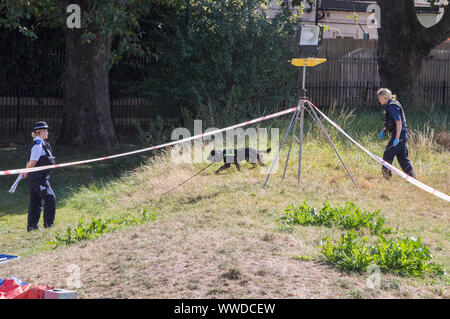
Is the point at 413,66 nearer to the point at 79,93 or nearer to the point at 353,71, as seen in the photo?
the point at 353,71

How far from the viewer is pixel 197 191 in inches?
401

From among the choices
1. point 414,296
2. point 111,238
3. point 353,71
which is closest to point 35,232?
point 111,238

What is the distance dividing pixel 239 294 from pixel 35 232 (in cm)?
512

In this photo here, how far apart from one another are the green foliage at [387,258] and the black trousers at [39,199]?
16.0 ft

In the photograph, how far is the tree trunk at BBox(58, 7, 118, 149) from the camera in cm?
1664

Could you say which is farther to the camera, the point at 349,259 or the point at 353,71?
the point at 353,71

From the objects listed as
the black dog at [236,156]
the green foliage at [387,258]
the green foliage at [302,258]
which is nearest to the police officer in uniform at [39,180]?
the black dog at [236,156]

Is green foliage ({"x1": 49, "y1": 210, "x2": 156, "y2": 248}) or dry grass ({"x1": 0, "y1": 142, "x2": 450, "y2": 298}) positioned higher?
dry grass ({"x1": 0, "y1": 142, "x2": 450, "y2": 298})

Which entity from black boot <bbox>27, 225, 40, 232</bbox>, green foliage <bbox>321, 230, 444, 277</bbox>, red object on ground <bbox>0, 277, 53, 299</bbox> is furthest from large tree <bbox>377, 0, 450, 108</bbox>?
red object on ground <bbox>0, 277, 53, 299</bbox>

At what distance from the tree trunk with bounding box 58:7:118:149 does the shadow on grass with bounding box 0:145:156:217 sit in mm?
457

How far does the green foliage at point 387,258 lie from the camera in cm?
594

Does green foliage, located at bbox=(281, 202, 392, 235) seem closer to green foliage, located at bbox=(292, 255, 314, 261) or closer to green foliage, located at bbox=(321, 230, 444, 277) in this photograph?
green foliage, located at bbox=(321, 230, 444, 277)

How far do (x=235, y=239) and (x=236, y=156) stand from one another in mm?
4315

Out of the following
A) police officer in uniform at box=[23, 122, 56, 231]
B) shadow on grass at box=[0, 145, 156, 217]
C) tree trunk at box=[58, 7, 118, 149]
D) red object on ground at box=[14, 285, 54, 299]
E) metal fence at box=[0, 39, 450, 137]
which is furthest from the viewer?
metal fence at box=[0, 39, 450, 137]
